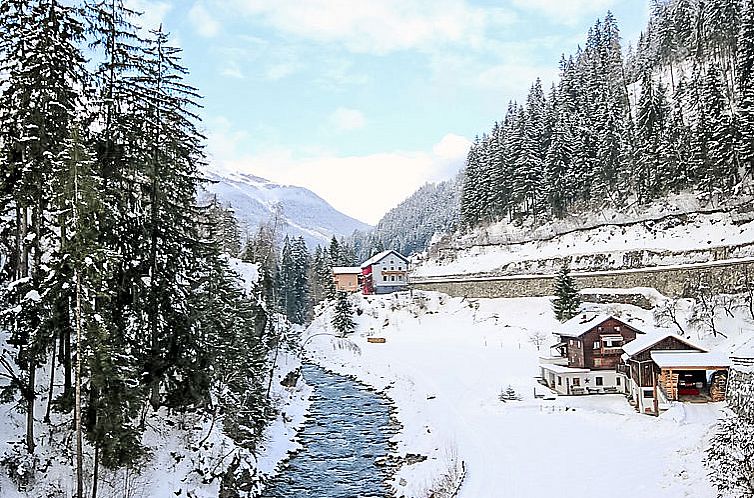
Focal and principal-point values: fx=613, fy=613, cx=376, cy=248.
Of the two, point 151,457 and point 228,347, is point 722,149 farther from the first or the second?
point 151,457

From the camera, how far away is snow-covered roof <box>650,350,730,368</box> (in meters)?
27.0

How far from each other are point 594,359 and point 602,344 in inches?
39.3

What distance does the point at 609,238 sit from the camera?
170 ft

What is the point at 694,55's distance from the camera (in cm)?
7100

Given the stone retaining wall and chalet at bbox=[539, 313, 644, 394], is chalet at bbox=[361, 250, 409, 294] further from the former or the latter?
chalet at bbox=[539, 313, 644, 394]

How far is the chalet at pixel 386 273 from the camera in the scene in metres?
81.8

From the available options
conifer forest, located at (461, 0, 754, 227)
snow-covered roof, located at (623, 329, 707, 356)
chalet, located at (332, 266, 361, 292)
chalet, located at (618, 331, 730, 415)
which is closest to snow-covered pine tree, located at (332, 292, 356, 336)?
chalet, located at (332, 266, 361, 292)

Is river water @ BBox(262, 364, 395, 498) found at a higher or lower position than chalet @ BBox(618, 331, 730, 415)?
lower

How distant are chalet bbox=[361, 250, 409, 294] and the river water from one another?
39.6 metres

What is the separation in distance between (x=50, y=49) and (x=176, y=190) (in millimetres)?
6422

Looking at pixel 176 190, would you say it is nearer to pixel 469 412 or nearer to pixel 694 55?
pixel 469 412

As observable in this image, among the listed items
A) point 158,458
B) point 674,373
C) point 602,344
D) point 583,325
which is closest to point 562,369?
point 602,344

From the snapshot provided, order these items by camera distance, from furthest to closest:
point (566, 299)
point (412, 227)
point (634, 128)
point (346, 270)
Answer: point (412, 227), point (346, 270), point (634, 128), point (566, 299)

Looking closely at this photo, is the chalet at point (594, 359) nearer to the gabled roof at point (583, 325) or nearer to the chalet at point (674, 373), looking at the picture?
the gabled roof at point (583, 325)
